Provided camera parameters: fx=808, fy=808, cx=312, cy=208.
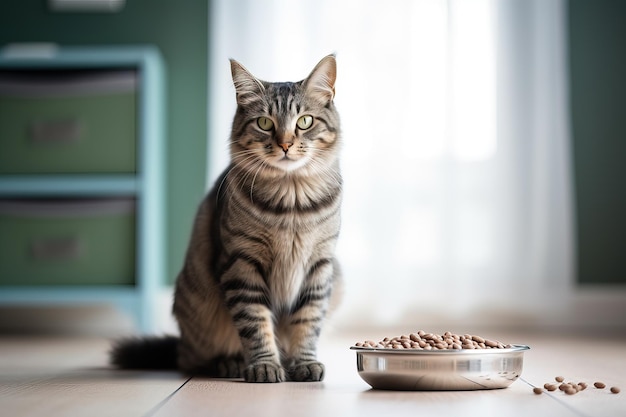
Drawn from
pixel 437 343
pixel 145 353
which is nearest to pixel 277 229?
pixel 437 343

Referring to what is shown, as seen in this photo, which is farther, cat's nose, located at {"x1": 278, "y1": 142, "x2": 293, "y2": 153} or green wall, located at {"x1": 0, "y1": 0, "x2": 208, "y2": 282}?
green wall, located at {"x1": 0, "y1": 0, "x2": 208, "y2": 282}

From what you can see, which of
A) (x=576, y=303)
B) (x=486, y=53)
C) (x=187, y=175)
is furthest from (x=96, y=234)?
(x=576, y=303)

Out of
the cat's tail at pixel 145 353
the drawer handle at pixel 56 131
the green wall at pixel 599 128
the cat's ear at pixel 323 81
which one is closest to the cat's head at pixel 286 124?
the cat's ear at pixel 323 81

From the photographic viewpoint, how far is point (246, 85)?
1.78 metres

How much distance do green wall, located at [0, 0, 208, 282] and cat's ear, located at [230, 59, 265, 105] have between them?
6.23 ft

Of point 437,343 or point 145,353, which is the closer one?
point 437,343

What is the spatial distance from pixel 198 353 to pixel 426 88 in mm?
2009

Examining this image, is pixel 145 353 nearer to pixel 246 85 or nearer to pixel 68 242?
pixel 246 85

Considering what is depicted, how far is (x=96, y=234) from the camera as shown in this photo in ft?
10.7

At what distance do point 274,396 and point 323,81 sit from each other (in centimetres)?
71

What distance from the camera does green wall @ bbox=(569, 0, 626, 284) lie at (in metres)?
3.61

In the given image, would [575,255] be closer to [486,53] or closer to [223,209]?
[486,53]

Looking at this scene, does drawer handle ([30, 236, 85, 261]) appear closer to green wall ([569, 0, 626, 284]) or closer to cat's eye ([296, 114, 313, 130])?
cat's eye ([296, 114, 313, 130])

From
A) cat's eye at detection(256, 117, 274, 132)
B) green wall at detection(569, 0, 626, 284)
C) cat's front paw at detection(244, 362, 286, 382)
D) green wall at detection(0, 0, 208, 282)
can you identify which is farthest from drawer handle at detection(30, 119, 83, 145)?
green wall at detection(569, 0, 626, 284)
